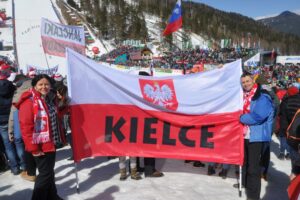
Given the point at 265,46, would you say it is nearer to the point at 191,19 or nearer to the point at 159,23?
the point at 191,19

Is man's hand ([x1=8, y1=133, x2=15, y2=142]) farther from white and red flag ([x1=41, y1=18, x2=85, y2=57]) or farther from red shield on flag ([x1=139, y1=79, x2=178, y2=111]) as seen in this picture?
white and red flag ([x1=41, y1=18, x2=85, y2=57])

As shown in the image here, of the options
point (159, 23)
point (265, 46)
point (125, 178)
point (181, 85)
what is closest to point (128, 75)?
point (181, 85)

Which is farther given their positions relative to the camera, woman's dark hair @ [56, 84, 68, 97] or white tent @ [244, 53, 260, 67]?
white tent @ [244, 53, 260, 67]

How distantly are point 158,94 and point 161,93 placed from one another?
1.8 inches

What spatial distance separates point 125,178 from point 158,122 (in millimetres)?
1117

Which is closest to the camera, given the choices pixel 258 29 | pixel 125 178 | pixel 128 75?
pixel 128 75

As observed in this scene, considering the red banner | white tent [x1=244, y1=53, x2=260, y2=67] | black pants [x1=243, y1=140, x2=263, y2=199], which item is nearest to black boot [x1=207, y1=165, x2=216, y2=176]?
the red banner

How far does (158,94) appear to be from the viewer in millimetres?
4875

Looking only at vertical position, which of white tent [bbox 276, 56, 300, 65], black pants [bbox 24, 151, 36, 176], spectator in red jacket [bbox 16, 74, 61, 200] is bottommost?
black pants [bbox 24, 151, 36, 176]

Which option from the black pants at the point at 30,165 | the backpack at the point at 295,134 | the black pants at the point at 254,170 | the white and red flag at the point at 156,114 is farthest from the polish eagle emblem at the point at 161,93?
the black pants at the point at 30,165

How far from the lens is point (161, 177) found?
17.9 feet

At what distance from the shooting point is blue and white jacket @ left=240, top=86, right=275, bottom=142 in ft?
13.5

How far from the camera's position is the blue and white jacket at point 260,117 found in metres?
4.11

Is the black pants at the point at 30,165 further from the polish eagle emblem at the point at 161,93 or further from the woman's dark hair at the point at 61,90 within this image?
the polish eagle emblem at the point at 161,93
